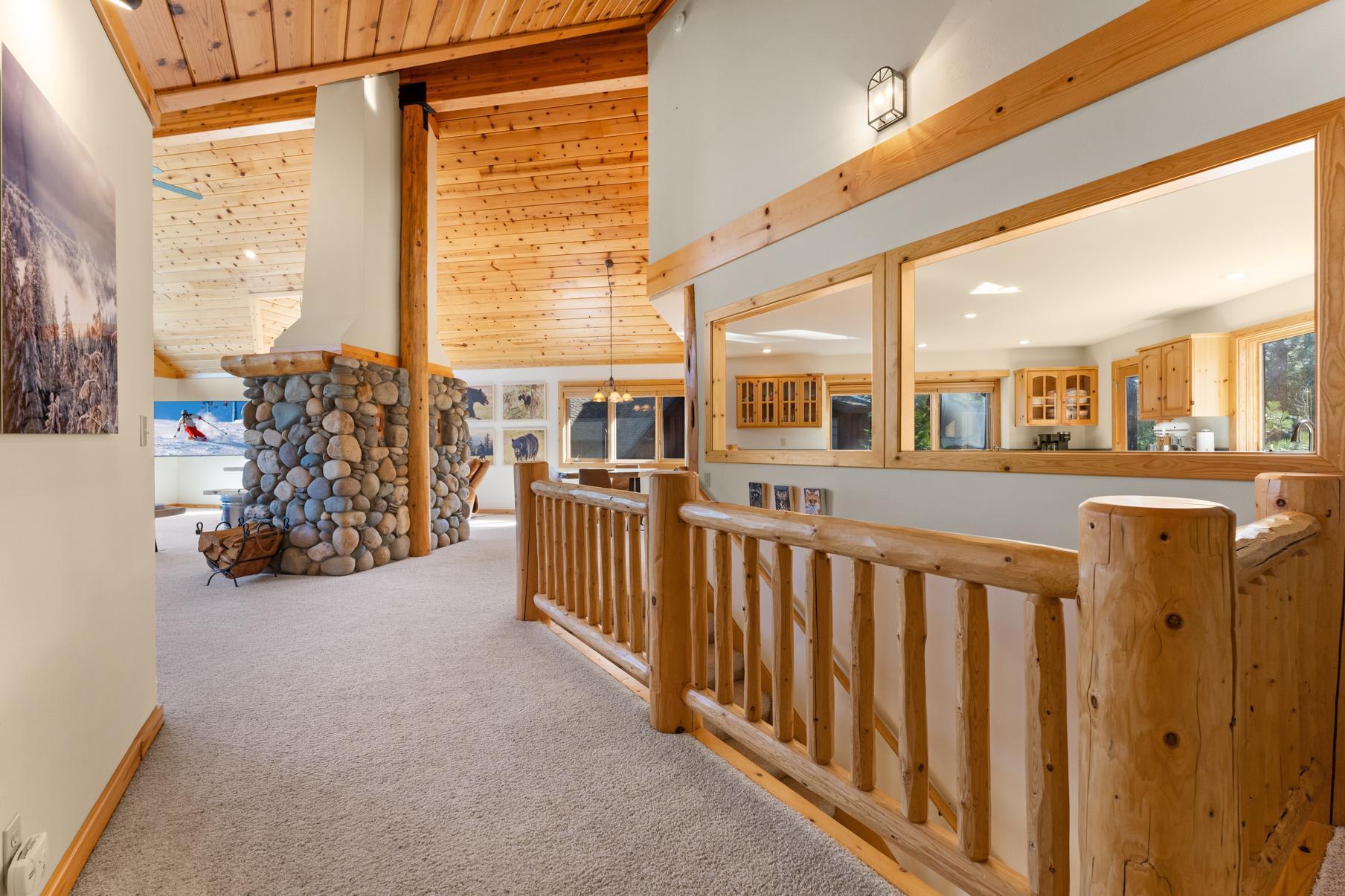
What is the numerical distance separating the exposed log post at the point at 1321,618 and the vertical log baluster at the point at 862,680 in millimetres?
1163

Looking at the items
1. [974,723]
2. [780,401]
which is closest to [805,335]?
[780,401]

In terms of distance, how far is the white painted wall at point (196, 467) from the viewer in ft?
31.7

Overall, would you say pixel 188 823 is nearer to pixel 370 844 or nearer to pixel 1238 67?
pixel 370 844

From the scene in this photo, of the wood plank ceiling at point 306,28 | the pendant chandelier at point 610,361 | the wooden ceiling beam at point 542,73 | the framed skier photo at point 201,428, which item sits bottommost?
the framed skier photo at point 201,428

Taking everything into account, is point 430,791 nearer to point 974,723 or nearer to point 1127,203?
point 974,723

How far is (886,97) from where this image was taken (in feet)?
10.1

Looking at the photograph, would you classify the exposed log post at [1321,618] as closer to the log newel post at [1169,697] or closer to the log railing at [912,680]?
the log railing at [912,680]

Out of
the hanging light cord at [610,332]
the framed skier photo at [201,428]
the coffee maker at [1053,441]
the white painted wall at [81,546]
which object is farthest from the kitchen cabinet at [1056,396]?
the framed skier photo at [201,428]

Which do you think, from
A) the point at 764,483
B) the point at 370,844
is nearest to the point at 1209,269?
the point at 764,483

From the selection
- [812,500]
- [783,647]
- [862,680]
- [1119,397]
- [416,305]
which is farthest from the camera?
[1119,397]

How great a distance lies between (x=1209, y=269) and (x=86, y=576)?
21.8 ft

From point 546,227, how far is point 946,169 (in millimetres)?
5168

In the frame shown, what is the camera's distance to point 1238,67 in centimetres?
191

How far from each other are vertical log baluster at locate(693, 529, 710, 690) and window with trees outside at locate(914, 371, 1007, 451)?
7525 millimetres
